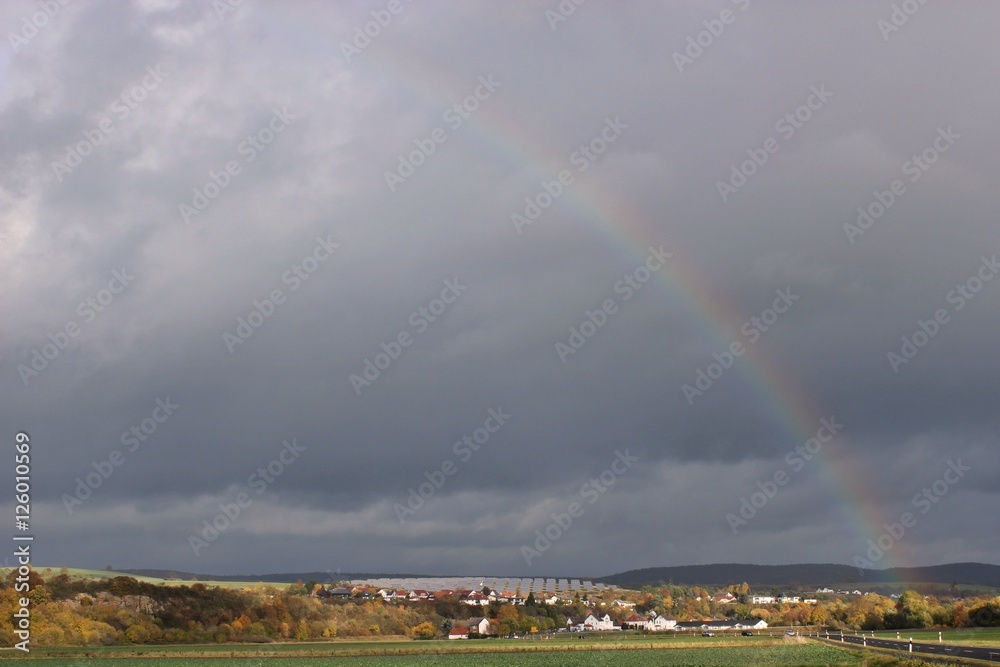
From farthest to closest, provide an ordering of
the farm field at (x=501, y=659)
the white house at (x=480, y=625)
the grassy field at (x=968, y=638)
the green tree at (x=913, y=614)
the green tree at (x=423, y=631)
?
the white house at (x=480, y=625), the green tree at (x=423, y=631), the green tree at (x=913, y=614), the grassy field at (x=968, y=638), the farm field at (x=501, y=659)

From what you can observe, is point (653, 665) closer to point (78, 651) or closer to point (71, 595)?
point (78, 651)

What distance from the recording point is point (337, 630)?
14650cm

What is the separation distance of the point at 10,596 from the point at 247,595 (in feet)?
185

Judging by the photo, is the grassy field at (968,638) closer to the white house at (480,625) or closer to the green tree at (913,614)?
the green tree at (913,614)

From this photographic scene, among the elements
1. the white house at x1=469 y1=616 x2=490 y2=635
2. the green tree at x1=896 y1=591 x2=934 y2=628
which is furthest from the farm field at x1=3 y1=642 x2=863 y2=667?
the green tree at x1=896 y1=591 x2=934 y2=628

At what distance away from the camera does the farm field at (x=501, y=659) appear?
247 ft

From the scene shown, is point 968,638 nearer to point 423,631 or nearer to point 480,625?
point 480,625

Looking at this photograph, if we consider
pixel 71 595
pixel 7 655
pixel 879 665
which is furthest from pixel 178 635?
pixel 879 665

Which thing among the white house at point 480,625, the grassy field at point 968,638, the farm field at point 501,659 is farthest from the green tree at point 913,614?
the white house at point 480,625

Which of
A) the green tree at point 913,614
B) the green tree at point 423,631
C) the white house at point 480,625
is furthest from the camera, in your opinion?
the white house at point 480,625

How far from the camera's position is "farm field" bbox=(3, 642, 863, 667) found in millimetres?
75375

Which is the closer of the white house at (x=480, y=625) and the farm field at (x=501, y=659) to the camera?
the farm field at (x=501, y=659)

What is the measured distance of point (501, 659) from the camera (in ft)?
288

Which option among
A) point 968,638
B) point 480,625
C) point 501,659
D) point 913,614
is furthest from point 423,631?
point 968,638
